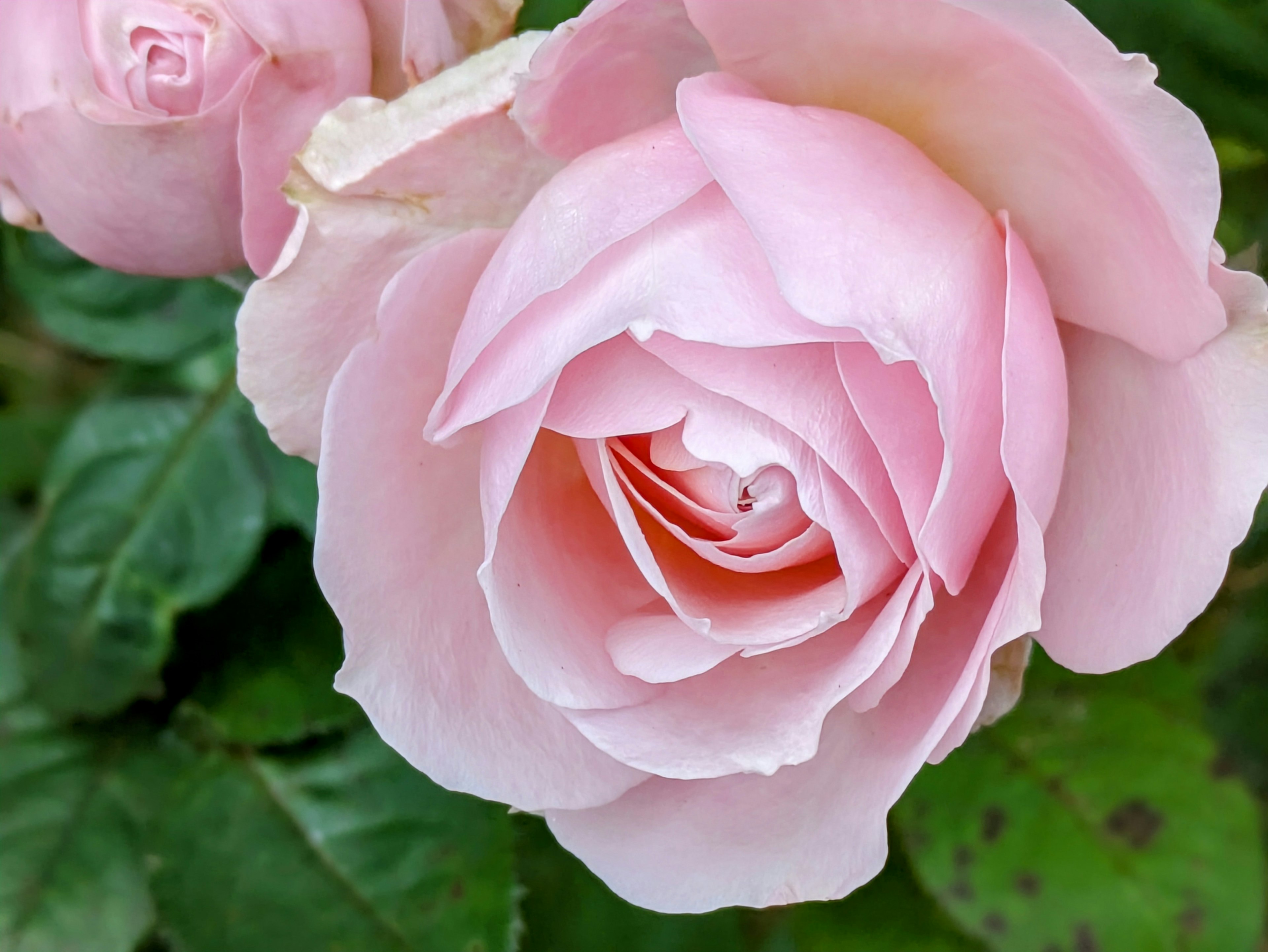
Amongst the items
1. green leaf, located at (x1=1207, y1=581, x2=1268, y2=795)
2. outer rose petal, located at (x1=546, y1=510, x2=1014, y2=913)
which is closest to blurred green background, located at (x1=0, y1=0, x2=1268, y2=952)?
green leaf, located at (x1=1207, y1=581, x2=1268, y2=795)

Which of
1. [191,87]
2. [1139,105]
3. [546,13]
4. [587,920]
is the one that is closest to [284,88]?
[191,87]

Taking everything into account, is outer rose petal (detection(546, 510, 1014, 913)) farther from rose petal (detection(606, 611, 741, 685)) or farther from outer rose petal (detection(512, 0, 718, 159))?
outer rose petal (detection(512, 0, 718, 159))

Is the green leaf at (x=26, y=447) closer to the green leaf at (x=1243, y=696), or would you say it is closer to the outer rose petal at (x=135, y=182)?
the outer rose petal at (x=135, y=182)

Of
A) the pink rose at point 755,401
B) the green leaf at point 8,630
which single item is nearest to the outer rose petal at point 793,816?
the pink rose at point 755,401

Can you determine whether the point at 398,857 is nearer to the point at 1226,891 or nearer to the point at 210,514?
the point at 210,514

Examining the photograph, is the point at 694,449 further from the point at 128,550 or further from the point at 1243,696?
the point at 1243,696

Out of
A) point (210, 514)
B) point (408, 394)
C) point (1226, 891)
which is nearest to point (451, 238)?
point (408, 394)
